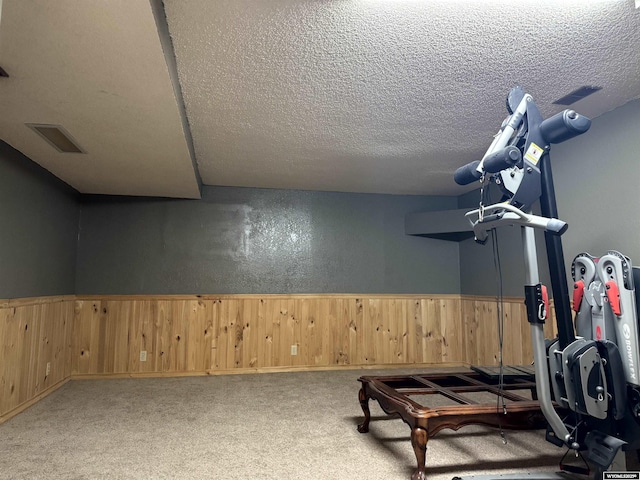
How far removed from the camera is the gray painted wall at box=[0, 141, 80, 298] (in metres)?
3.42

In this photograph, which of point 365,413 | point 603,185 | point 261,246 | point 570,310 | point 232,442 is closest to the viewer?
point 570,310

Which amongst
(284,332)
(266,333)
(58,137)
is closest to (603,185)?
(284,332)

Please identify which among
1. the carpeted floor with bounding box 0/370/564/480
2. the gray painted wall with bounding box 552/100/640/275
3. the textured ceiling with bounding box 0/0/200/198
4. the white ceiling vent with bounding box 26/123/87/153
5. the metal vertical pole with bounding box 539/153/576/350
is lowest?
the carpeted floor with bounding box 0/370/564/480

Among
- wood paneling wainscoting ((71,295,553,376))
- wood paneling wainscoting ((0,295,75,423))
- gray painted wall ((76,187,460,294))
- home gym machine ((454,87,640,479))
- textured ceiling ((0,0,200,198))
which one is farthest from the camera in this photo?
gray painted wall ((76,187,460,294))

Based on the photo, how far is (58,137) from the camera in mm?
3191

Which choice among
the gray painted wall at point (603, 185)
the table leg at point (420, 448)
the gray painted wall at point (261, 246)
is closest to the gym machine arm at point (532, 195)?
the table leg at point (420, 448)

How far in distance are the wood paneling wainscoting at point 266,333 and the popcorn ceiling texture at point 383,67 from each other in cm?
217

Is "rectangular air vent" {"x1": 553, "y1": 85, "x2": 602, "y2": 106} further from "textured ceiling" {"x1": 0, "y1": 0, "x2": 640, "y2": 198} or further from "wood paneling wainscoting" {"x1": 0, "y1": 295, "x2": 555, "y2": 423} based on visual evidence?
"wood paneling wainscoting" {"x1": 0, "y1": 295, "x2": 555, "y2": 423}

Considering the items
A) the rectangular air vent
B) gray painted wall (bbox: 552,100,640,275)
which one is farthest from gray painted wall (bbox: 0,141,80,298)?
gray painted wall (bbox: 552,100,640,275)

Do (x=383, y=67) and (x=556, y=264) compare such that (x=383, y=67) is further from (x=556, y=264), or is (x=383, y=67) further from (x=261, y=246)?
(x=261, y=246)

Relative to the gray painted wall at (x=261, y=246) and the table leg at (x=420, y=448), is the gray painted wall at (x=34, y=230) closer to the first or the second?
the gray painted wall at (x=261, y=246)

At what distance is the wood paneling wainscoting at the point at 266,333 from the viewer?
4.80 metres

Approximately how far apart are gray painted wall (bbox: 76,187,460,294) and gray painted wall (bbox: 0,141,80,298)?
414mm

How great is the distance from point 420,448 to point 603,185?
2.53 meters
